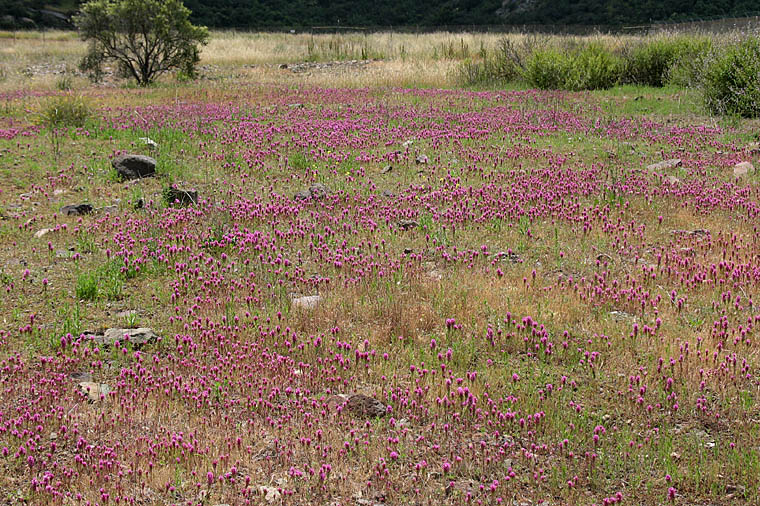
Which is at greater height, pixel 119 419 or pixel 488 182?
pixel 488 182

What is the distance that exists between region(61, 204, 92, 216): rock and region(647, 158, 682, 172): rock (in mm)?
9744

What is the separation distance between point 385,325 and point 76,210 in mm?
6180

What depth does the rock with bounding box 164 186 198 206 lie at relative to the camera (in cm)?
1030

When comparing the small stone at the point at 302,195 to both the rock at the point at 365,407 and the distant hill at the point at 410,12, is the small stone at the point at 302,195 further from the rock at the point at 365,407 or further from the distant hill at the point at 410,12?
the distant hill at the point at 410,12

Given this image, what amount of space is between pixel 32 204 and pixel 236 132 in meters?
5.92

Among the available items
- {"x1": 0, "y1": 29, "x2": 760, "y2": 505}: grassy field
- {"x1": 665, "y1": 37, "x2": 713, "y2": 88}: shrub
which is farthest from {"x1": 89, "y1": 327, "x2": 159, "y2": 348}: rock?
{"x1": 665, "y1": 37, "x2": 713, "y2": 88}: shrub

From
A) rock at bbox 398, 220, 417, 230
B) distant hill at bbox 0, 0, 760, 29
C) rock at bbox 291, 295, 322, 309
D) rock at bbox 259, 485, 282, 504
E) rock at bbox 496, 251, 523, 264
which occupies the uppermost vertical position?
distant hill at bbox 0, 0, 760, 29

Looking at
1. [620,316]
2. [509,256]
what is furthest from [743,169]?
[620,316]

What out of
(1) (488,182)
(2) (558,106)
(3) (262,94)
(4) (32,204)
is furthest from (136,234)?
(3) (262,94)

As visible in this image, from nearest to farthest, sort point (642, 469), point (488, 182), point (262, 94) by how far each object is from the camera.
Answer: point (642, 469), point (488, 182), point (262, 94)

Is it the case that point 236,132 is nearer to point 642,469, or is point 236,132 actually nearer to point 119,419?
point 119,419

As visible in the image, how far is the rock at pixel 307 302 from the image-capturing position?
22.4ft

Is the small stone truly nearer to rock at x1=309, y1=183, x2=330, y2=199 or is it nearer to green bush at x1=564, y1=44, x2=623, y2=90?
rock at x1=309, y1=183, x2=330, y2=199

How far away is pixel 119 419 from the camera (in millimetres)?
4859
